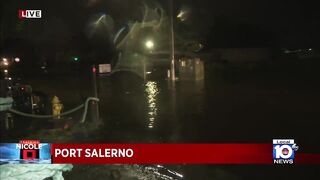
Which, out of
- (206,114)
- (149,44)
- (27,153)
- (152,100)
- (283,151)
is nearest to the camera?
(283,151)

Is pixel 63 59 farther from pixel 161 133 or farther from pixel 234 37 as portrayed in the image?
pixel 234 37

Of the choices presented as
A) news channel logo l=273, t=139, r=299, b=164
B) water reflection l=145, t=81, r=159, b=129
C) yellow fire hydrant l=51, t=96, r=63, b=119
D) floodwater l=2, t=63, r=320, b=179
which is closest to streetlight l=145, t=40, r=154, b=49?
floodwater l=2, t=63, r=320, b=179

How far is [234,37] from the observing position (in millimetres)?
4754

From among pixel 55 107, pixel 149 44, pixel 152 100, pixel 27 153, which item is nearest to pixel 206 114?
pixel 152 100

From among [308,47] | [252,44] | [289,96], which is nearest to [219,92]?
[289,96]

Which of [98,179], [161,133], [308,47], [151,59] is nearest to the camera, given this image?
[98,179]

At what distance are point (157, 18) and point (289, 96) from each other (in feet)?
9.19

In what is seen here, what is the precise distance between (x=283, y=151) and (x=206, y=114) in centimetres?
247

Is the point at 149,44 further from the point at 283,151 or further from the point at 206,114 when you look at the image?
the point at 283,151

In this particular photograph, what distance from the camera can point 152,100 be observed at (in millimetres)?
7098

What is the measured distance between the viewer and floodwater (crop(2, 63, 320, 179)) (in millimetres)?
4059

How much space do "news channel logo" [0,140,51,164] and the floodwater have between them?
1.37ft

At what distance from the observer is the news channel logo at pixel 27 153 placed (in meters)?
3.68

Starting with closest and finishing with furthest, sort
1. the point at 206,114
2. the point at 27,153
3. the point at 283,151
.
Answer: the point at 283,151
the point at 27,153
the point at 206,114
